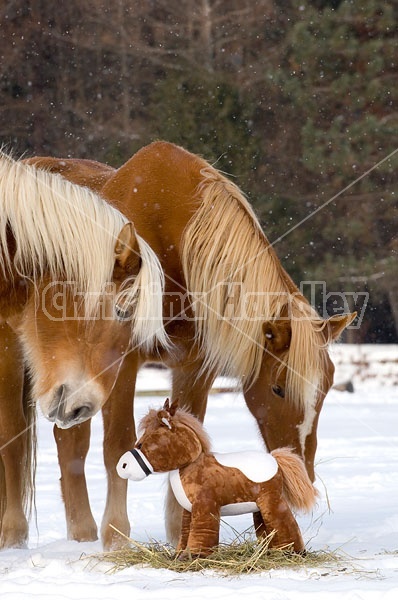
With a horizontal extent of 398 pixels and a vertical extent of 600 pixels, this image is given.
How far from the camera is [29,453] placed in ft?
17.4

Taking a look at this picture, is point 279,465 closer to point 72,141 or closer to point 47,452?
point 47,452

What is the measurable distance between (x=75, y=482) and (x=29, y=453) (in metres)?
0.50

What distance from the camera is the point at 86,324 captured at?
12.3 ft

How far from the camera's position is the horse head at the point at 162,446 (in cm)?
363

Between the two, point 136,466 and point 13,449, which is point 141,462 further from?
point 13,449

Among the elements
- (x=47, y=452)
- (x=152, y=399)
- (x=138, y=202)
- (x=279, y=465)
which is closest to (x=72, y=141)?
(x=152, y=399)

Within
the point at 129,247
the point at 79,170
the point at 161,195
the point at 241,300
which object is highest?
the point at 79,170

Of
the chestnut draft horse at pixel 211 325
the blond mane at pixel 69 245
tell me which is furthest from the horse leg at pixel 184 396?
the blond mane at pixel 69 245

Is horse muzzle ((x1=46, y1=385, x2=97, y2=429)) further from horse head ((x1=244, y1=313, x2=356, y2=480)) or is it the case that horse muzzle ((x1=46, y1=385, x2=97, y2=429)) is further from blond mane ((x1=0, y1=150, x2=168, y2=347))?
horse head ((x1=244, y1=313, x2=356, y2=480))

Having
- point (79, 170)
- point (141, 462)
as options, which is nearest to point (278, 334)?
point (141, 462)

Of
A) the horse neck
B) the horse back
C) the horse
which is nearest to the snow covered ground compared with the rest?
the horse

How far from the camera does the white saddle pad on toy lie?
367 centimetres

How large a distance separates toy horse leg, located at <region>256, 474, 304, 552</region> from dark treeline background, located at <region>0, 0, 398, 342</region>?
12368 mm

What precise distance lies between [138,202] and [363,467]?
343 cm
